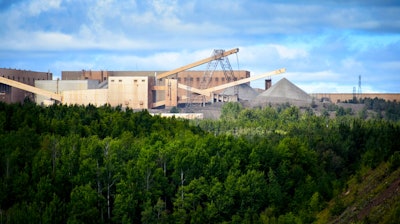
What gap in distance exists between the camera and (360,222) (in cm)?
5541

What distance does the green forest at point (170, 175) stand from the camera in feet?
228

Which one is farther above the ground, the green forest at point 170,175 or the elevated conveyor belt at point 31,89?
the elevated conveyor belt at point 31,89

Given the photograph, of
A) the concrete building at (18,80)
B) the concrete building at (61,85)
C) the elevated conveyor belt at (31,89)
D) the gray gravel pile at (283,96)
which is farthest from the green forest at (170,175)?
the gray gravel pile at (283,96)

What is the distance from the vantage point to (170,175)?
77.1 metres

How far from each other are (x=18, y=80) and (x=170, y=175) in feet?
286

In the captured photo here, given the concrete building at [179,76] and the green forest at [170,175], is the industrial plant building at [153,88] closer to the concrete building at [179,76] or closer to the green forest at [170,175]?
the concrete building at [179,76]

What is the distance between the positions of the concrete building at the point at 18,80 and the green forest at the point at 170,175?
182ft

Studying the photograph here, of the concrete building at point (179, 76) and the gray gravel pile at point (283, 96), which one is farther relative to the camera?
the gray gravel pile at point (283, 96)

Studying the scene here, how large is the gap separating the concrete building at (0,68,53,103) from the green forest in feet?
182

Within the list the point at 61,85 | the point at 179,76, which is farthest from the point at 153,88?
the point at 179,76

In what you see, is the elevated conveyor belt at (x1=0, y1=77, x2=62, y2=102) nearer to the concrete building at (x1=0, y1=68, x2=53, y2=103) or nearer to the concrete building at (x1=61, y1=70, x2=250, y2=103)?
the concrete building at (x1=0, y1=68, x2=53, y2=103)

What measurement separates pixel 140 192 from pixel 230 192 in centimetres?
605

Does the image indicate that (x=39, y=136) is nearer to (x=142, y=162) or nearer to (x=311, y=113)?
(x=142, y=162)

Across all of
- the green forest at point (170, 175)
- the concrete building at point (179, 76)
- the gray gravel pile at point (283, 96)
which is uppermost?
the concrete building at point (179, 76)
